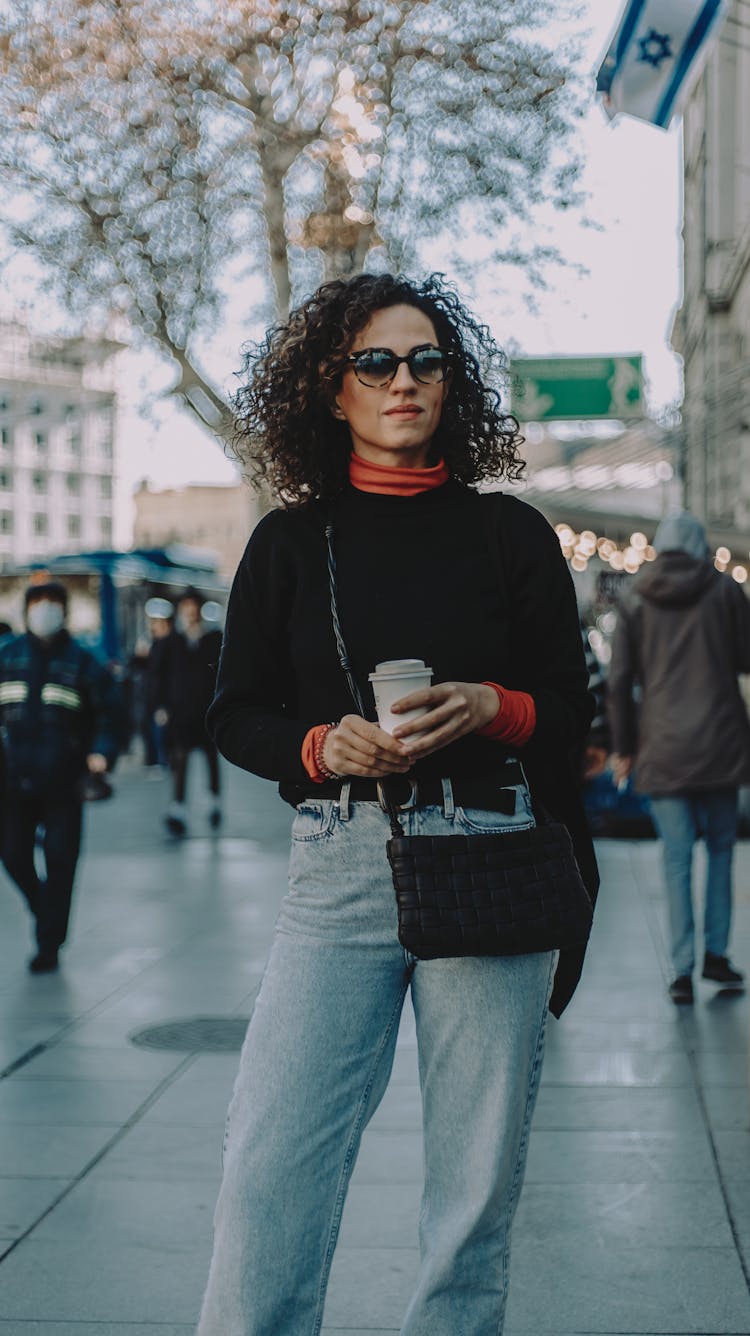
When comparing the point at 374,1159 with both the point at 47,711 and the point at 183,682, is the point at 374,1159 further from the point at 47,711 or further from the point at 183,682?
the point at 183,682

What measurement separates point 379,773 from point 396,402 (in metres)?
0.63

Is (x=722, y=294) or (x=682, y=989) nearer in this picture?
(x=682, y=989)

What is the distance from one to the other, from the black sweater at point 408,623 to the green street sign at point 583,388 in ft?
59.6

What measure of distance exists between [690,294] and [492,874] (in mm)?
46705

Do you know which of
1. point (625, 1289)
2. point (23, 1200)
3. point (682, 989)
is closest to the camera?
point (625, 1289)

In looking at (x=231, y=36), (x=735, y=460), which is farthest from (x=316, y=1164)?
(x=735, y=460)

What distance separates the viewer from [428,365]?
263cm

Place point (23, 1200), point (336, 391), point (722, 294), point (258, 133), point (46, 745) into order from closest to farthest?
1. point (336, 391)
2. point (23, 1200)
3. point (46, 745)
4. point (258, 133)
5. point (722, 294)

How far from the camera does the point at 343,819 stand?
2445 millimetres

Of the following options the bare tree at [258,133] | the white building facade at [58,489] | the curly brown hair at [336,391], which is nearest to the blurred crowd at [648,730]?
the curly brown hair at [336,391]

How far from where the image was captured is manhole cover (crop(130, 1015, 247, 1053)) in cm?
573

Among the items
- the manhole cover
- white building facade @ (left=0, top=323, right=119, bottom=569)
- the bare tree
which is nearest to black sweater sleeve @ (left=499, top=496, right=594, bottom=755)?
the manhole cover

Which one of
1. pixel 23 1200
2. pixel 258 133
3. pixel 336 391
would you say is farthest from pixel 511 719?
pixel 258 133

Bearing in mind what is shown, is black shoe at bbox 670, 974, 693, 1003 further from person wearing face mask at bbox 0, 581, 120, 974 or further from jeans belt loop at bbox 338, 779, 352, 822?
jeans belt loop at bbox 338, 779, 352, 822
